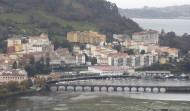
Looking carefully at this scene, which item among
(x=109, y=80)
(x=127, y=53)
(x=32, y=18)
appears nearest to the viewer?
(x=109, y=80)

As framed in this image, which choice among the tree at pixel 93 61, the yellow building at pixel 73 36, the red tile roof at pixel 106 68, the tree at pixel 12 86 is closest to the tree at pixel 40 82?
the tree at pixel 12 86

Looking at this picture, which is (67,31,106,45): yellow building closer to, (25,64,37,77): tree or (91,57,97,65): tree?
(91,57,97,65): tree

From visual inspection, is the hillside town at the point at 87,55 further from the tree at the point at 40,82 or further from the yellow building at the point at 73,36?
the tree at the point at 40,82

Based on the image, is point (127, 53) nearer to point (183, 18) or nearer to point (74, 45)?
point (74, 45)

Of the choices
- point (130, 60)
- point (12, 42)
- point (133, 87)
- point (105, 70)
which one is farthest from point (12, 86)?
point (130, 60)

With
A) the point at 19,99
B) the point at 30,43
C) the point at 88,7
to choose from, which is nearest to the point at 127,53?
the point at 30,43

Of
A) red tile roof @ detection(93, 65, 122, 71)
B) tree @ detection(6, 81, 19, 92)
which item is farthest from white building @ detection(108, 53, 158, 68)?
tree @ detection(6, 81, 19, 92)
